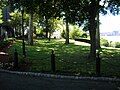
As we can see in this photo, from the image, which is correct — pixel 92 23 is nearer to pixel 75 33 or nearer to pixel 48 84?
pixel 48 84

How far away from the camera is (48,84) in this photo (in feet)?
43.7

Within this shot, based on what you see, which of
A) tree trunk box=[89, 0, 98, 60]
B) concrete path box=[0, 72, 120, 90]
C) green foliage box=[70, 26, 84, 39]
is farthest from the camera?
green foliage box=[70, 26, 84, 39]

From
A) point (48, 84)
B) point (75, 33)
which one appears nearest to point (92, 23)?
point (48, 84)

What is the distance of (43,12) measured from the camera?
76.9 feet

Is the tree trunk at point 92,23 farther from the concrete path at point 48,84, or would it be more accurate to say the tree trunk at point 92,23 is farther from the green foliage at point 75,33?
the green foliage at point 75,33

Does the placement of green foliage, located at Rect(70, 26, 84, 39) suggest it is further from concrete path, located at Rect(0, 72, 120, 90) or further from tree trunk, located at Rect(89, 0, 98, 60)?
concrete path, located at Rect(0, 72, 120, 90)

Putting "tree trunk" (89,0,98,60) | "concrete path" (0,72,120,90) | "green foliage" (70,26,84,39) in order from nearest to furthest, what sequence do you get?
"concrete path" (0,72,120,90) < "tree trunk" (89,0,98,60) < "green foliage" (70,26,84,39)

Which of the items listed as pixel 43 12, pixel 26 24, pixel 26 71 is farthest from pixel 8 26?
pixel 26 71

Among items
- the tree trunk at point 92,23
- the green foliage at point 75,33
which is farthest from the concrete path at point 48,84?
the green foliage at point 75,33

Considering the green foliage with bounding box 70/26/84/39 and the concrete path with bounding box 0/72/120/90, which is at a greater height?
the green foliage with bounding box 70/26/84/39

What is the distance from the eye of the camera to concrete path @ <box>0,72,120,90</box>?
12.5 m

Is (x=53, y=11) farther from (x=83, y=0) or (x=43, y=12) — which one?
(x=83, y=0)

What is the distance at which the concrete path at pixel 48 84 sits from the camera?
12484 mm

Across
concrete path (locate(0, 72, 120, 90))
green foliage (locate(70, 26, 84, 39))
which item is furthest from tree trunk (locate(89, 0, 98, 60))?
green foliage (locate(70, 26, 84, 39))
